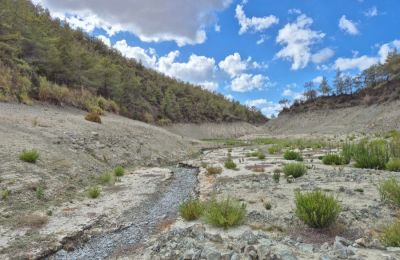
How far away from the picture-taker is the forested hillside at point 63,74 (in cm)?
3547

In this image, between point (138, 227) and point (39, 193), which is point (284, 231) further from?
point (39, 193)

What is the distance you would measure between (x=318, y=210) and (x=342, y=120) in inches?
3368

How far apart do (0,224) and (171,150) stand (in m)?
25.3

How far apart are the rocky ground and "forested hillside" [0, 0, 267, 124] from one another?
83.2 ft

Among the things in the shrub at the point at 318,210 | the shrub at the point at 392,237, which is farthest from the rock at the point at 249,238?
the shrub at the point at 392,237

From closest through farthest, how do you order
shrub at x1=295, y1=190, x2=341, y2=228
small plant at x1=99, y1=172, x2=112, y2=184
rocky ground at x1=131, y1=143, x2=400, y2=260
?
1. rocky ground at x1=131, y1=143, x2=400, y2=260
2. shrub at x1=295, y1=190, x2=341, y2=228
3. small plant at x1=99, y1=172, x2=112, y2=184

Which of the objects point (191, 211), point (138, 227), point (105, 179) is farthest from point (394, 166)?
point (105, 179)

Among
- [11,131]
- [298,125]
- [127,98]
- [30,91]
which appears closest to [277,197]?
[11,131]

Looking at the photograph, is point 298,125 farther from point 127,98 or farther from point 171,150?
point 171,150

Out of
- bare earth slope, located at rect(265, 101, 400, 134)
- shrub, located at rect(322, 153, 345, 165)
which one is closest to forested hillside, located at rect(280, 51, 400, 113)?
bare earth slope, located at rect(265, 101, 400, 134)

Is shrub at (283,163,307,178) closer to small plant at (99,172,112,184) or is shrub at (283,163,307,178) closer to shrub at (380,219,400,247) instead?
small plant at (99,172,112,184)

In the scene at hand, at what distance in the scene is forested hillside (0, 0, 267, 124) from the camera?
35469mm

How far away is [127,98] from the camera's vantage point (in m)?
69.4

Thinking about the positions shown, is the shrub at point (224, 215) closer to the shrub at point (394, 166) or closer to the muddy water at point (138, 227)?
the muddy water at point (138, 227)
